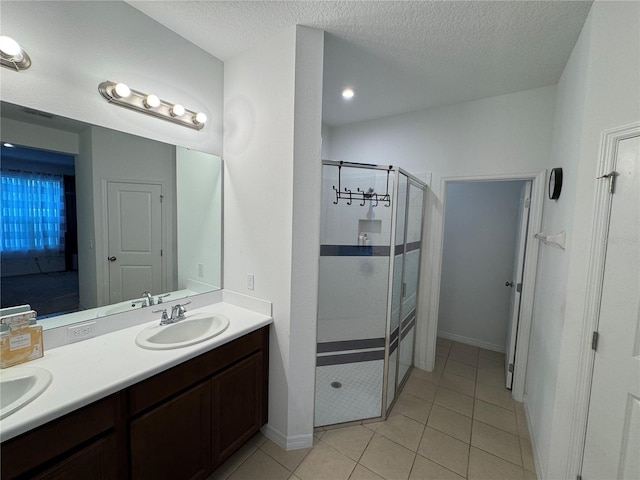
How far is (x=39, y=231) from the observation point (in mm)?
1332

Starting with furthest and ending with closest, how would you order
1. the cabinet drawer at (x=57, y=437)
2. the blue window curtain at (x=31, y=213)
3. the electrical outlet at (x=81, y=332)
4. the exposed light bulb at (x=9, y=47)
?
the electrical outlet at (x=81, y=332) < the blue window curtain at (x=31, y=213) < the exposed light bulb at (x=9, y=47) < the cabinet drawer at (x=57, y=437)

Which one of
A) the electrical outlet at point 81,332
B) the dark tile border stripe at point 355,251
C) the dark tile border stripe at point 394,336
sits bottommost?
the dark tile border stripe at point 394,336

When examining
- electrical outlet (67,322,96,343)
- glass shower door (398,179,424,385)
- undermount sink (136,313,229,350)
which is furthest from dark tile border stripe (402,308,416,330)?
electrical outlet (67,322,96,343)

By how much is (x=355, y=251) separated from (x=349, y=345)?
77cm

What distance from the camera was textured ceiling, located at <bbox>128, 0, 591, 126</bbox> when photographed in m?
1.51

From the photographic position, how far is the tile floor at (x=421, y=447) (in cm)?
167

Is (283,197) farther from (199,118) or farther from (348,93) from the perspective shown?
(348,93)

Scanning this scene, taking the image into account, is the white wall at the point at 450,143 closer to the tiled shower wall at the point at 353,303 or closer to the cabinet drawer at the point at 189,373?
the tiled shower wall at the point at 353,303

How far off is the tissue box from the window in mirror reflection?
0.13 m

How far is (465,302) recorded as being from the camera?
3449 millimetres

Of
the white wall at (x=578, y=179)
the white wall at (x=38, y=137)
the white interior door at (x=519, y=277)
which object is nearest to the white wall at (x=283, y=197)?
the white wall at (x=38, y=137)

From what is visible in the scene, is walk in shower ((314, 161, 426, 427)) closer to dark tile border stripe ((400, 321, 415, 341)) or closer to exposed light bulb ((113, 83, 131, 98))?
dark tile border stripe ((400, 321, 415, 341))

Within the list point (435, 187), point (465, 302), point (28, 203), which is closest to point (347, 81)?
point (435, 187)

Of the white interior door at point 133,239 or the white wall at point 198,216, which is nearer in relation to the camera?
the white interior door at point 133,239
